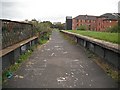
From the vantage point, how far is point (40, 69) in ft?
26.3

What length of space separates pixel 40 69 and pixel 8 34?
208cm

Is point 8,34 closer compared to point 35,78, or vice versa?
point 35,78

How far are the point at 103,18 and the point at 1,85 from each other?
98.6m

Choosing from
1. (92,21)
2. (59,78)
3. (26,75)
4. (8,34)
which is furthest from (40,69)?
(92,21)

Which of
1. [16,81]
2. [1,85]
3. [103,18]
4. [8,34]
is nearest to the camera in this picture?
[1,85]

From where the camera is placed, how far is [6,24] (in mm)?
8500

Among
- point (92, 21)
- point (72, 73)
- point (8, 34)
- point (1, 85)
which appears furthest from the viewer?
point (92, 21)

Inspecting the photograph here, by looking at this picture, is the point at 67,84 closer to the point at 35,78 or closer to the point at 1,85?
the point at 35,78

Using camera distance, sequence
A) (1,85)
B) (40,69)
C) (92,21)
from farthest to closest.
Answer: (92,21)
(40,69)
(1,85)

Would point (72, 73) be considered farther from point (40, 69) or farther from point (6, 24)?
point (6, 24)

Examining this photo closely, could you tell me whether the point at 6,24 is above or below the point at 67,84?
above

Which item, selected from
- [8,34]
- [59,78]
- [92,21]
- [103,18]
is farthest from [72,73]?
[92,21]

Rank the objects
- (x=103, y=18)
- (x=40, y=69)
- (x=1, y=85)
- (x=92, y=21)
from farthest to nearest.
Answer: (x=92, y=21), (x=103, y=18), (x=40, y=69), (x=1, y=85)

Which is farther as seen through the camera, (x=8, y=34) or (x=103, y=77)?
(x=8, y=34)
